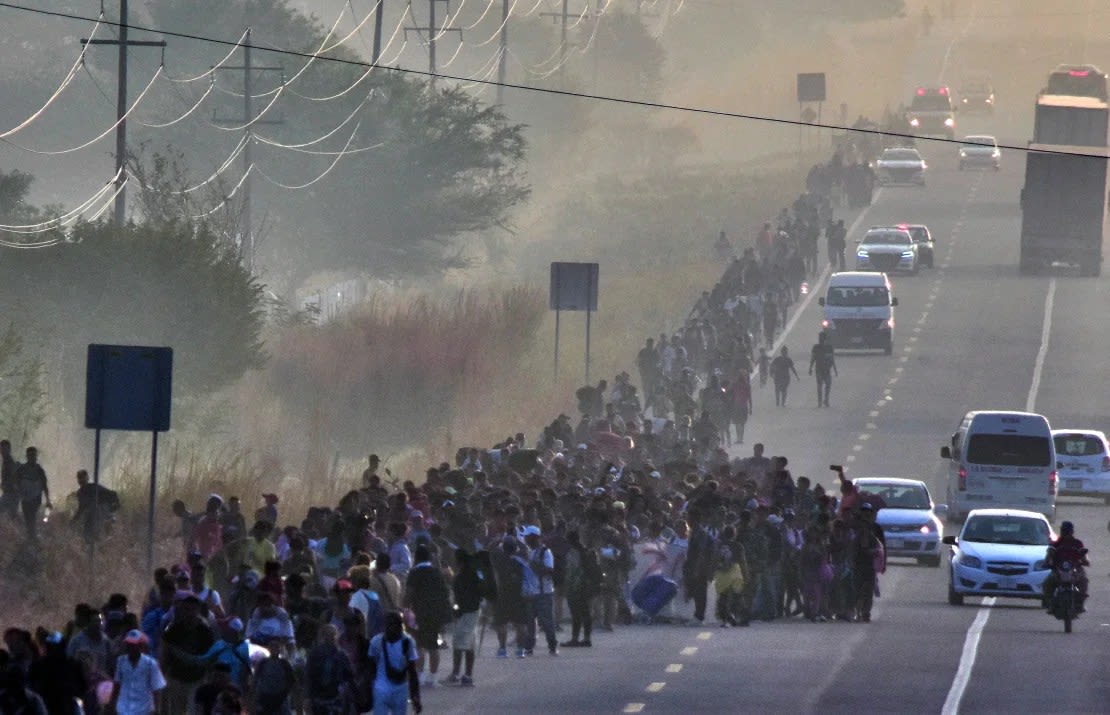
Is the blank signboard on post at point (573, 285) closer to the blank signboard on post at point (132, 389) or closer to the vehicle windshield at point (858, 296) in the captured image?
the vehicle windshield at point (858, 296)

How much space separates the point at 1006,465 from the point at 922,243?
35.7 meters

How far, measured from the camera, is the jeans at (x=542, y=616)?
23.7 metres

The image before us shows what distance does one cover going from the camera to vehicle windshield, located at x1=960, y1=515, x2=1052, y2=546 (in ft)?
99.7

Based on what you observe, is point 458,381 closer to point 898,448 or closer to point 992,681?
point 898,448

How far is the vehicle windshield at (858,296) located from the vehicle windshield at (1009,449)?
18408mm

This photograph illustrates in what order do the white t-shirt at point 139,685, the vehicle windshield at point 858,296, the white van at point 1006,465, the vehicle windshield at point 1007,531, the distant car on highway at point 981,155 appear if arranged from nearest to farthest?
1. the white t-shirt at point 139,685
2. the vehicle windshield at point 1007,531
3. the white van at point 1006,465
4. the vehicle windshield at point 858,296
5. the distant car on highway at point 981,155

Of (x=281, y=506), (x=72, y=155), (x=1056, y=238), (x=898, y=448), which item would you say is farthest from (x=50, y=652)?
(x=72, y=155)

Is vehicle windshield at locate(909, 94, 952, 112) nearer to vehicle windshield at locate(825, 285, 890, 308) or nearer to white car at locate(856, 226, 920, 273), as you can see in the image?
white car at locate(856, 226, 920, 273)

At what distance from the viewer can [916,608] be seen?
2953 cm

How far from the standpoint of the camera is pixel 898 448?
4541cm

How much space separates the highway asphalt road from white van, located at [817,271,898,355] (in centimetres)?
56

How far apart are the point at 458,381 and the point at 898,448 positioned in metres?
9.67

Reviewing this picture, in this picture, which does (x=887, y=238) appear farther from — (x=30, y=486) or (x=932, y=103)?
(x=932, y=103)

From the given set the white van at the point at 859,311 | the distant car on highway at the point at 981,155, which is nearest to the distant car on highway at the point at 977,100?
the distant car on highway at the point at 981,155
